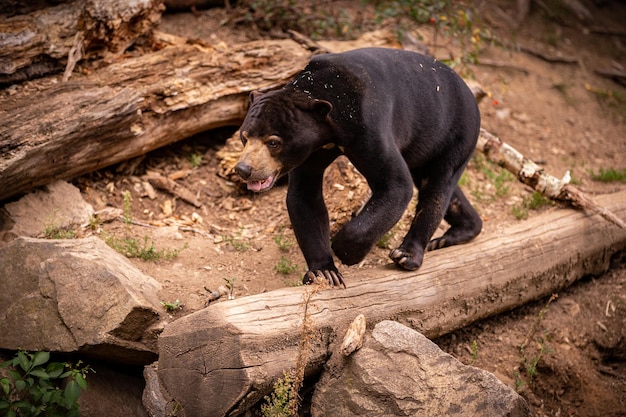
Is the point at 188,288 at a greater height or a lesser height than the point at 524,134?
greater

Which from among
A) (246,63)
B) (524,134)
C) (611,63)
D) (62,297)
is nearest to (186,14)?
(246,63)

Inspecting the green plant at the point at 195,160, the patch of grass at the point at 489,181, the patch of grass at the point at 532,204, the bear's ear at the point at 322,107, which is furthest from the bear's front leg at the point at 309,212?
the patch of grass at the point at 489,181

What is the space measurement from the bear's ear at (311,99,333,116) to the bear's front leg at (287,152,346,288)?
54cm

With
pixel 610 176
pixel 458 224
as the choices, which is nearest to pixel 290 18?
pixel 458 224

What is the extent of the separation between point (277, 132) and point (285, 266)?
1.42 metres

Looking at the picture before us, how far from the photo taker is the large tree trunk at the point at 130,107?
16.7ft

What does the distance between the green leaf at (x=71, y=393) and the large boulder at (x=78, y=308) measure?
0.28 metres

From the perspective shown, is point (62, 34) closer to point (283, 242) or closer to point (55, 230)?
point (55, 230)

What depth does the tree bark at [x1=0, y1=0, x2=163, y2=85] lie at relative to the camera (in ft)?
18.6

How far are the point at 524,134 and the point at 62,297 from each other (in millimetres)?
6207

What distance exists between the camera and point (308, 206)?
452cm

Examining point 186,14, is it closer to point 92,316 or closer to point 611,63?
point 92,316

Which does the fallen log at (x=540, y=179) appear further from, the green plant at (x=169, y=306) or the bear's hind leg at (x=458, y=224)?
the green plant at (x=169, y=306)

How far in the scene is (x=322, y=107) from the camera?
3.91 m
